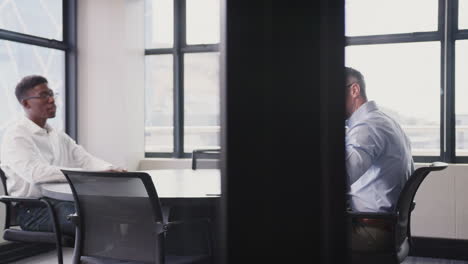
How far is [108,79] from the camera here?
144 inches

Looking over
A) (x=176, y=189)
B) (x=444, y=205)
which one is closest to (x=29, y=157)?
(x=176, y=189)

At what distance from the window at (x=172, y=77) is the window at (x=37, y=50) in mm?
599

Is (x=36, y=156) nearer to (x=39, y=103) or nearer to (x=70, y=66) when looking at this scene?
(x=39, y=103)

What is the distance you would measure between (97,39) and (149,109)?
0.69 meters

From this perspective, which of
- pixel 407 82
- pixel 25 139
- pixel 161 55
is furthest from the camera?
pixel 161 55

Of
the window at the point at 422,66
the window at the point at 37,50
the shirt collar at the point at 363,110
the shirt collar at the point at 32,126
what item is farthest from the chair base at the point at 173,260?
the window at the point at 422,66

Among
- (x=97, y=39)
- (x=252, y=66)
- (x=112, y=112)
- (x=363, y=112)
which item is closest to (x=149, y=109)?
(x=112, y=112)

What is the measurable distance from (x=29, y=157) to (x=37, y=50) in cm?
155

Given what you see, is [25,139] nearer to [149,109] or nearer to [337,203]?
[149,109]

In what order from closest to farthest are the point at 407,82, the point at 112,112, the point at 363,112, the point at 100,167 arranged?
the point at 363,112 → the point at 100,167 → the point at 407,82 → the point at 112,112

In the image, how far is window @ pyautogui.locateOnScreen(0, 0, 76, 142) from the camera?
318 centimetres

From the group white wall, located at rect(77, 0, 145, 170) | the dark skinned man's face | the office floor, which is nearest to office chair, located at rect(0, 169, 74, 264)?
the dark skinned man's face

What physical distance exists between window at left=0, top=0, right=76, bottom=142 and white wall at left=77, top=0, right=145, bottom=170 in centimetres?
9

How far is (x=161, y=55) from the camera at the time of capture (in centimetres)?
392
